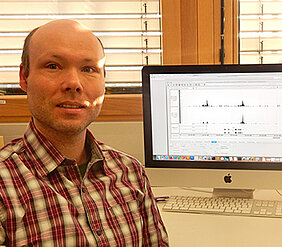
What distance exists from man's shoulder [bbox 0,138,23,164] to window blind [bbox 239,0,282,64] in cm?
130

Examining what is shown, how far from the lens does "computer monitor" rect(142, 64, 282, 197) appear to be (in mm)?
1566

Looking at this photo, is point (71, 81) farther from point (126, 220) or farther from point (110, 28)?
point (110, 28)

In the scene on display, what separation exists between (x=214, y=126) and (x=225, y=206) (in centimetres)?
Answer: 29

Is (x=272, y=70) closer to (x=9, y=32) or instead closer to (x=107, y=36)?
(x=107, y=36)

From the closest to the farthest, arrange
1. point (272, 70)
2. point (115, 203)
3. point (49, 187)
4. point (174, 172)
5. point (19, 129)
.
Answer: point (49, 187), point (115, 203), point (272, 70), point (174, 172), point (19, 129)

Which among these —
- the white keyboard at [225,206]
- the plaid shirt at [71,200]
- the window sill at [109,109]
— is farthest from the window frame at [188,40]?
the plaid shirt at [71,200]

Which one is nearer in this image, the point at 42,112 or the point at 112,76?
the point at 42,112

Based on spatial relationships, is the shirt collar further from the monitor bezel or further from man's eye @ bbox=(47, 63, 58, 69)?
the monitor bezel

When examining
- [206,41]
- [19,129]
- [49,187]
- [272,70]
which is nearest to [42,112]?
[49,187]

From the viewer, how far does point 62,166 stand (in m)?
1.11

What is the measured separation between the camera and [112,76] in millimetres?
2146

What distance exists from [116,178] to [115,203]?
0.08m

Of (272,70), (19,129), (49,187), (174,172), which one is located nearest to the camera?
(49,187)

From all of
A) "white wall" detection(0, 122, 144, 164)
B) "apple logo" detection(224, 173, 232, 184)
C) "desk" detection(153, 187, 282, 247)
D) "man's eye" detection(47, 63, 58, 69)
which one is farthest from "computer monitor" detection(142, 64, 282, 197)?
"man's eye" detection(47, 63, 58, 69)
